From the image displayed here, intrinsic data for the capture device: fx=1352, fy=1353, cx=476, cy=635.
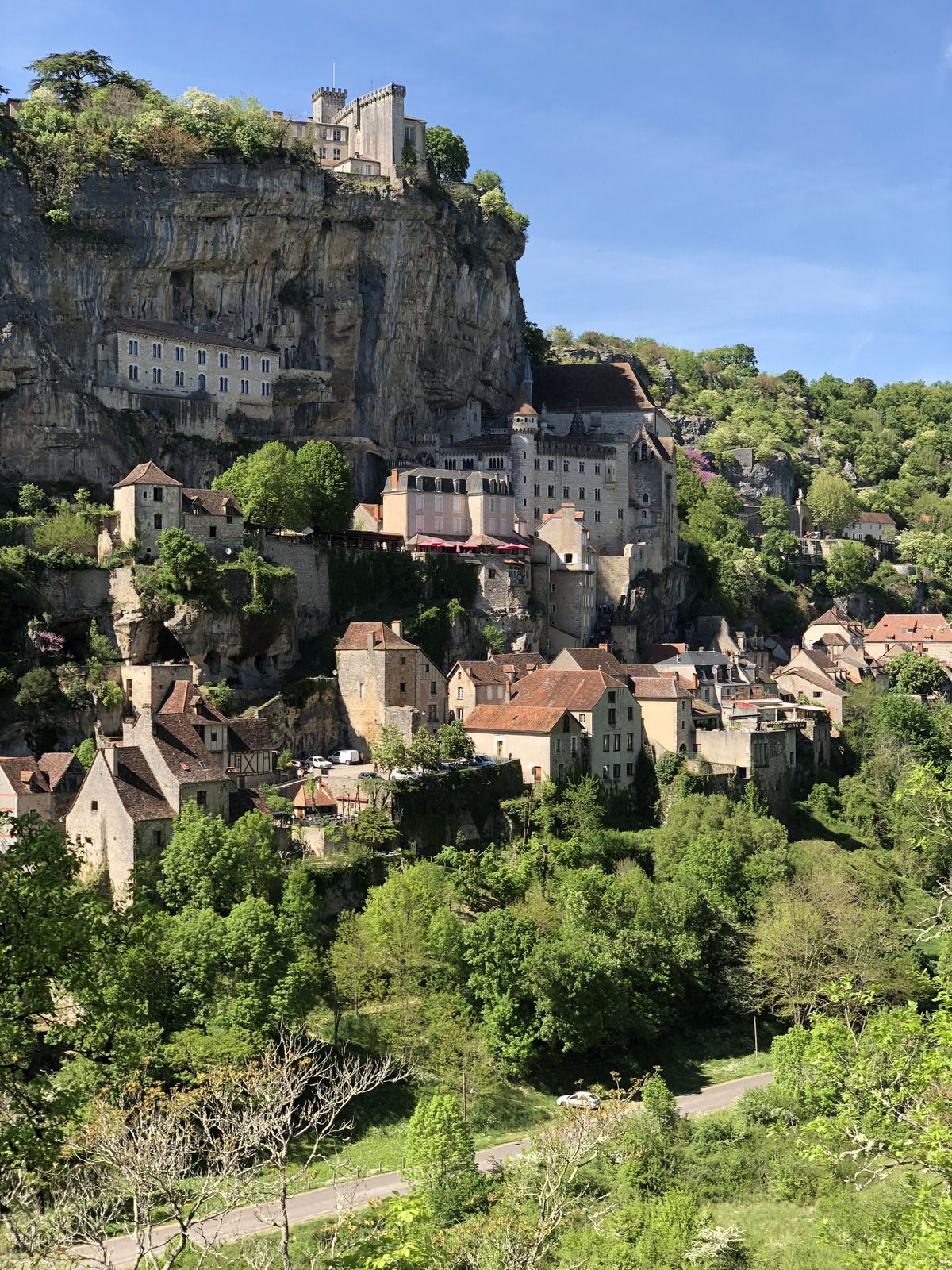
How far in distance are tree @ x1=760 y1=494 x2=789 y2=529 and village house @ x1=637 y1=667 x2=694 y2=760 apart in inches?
2097

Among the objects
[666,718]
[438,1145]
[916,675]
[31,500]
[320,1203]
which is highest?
[31,500]

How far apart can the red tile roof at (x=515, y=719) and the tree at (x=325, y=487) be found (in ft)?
45.6

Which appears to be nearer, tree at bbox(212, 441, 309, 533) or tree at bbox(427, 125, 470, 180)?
tree at bbox(212, 441, 309, 533)

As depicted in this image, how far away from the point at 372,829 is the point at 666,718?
1769cm

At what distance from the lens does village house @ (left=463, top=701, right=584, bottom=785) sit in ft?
182

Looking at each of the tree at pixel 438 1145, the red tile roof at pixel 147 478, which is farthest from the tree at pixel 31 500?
the tree at pixel 438 1145

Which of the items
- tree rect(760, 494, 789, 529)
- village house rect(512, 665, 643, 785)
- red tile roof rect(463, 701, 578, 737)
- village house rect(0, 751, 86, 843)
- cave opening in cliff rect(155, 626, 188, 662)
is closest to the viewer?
village house rect(0, 751, 86, 843)

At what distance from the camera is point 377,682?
56219 millimetres

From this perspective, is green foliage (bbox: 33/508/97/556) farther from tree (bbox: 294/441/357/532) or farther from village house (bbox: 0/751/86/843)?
tree (bbox: 294/441/357/532)

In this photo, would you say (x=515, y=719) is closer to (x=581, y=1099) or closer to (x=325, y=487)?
(x=325, y=487)

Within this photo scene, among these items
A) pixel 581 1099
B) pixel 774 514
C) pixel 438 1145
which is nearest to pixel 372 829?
pixel 581 1099

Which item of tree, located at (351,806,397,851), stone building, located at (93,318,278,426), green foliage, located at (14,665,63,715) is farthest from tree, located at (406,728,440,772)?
stone building, located at (93,318,278,426)

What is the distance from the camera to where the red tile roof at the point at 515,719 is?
2188 inches

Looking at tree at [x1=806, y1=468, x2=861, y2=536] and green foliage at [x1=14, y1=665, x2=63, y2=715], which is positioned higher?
tree at [x1=806, y1=468, x2=861, y2=536]
